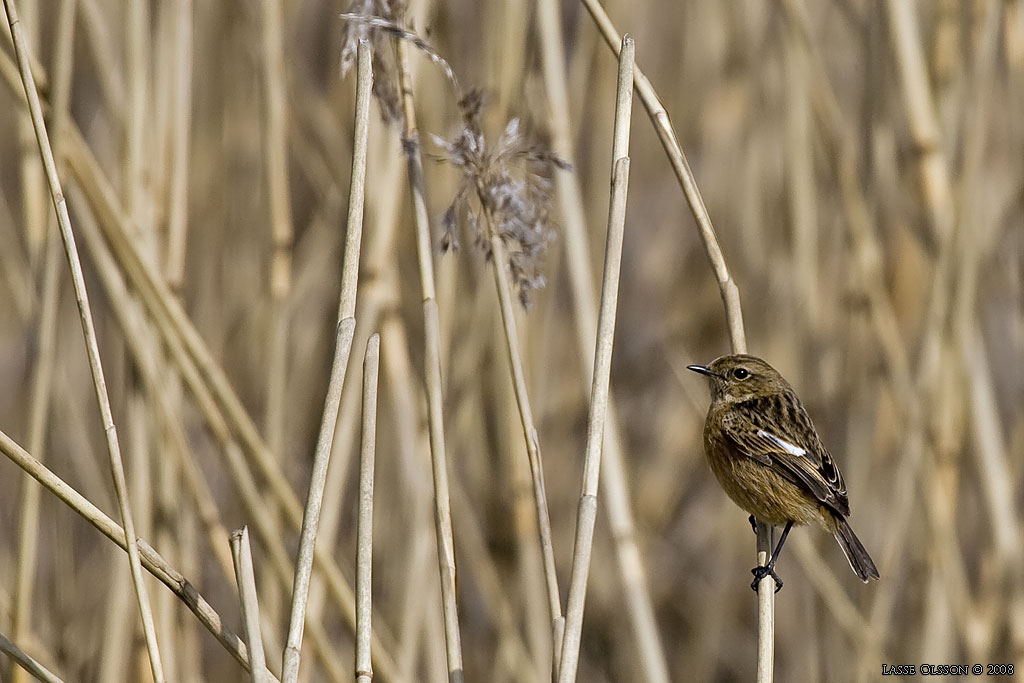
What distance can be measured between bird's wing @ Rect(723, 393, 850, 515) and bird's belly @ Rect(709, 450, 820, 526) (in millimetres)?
30

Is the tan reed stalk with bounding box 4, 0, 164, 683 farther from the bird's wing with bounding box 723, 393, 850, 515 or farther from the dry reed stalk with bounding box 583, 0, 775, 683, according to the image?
the bird's wing with bounding box 723, 393, 850, 515

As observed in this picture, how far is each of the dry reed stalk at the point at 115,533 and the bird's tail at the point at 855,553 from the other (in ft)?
4.84

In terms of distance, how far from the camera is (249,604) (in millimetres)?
1510

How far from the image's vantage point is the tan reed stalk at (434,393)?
171cm

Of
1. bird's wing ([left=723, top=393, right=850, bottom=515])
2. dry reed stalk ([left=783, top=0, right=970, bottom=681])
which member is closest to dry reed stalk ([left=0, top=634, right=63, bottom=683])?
bird's wing ([left=723, top=393, right=850, bottom=515])

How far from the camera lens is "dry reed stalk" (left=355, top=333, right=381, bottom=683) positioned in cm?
155

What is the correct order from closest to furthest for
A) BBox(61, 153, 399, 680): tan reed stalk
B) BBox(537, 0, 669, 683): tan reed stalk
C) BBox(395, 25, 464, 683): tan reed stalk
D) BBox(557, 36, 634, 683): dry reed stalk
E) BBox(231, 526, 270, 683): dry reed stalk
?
BBox(231, 526, 270, 683): dry reed stalk
BBox(557, 36, 634, 683): dry reed stalk
BBox(395, 25, 464, 683): tan reed stalk
BBox(61, 153, 399, 680): tan reed stalk
BBox(537, 0, 669, 683): tan reed stalk

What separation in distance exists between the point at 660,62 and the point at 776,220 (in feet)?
3.17

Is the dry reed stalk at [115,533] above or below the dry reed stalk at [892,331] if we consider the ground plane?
below

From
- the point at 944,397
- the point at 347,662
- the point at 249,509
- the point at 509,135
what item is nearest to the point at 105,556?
the point at 347,662

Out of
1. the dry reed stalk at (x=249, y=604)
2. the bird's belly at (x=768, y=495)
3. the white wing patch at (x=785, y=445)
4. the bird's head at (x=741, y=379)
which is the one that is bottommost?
the dry reed stalk at (x=249, y=604)

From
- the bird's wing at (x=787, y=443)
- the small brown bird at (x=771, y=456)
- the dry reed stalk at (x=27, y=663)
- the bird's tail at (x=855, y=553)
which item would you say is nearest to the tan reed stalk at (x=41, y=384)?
the dry reed stalk at (x=27, y=663)

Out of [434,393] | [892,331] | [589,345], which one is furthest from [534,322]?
[434,393]

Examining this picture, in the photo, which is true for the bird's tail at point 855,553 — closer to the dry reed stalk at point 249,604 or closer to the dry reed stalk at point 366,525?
the dry reed stalk at point 366,525
